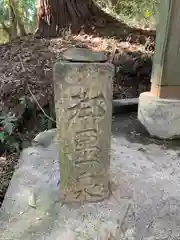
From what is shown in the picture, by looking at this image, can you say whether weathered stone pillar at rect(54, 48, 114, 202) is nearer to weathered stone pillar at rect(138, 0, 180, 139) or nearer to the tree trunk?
weathered stone pillar at rect(138, 0, 180, 139)

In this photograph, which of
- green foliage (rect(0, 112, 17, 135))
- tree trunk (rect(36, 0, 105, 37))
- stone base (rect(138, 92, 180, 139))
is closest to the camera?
stone base (rect(138, 92, 180, 139))

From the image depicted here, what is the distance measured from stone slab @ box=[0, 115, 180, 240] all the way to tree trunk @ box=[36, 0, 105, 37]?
2.77 meters

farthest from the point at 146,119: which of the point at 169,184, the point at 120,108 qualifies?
the point at 169,184

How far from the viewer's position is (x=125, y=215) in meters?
1.77

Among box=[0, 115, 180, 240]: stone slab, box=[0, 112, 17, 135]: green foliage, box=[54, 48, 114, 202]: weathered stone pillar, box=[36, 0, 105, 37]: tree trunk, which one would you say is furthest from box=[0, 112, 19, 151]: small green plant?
box=[36, 0, 105, 37]: tree trunk

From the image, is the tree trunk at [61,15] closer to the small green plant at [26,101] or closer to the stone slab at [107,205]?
the small green plant at [26,101]

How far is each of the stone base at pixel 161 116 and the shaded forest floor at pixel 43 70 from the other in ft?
3.26

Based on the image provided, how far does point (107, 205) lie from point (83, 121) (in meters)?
0.64

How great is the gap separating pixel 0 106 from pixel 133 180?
1972 mm

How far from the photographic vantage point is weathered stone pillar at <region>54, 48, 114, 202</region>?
5.10 ft

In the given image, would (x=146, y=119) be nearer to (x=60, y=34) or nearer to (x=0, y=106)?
(x=0, y=106)

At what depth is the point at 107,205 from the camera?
6.13ft

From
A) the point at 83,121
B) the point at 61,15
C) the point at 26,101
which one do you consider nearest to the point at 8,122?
the point at 26,101

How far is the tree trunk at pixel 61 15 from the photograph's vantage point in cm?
452
